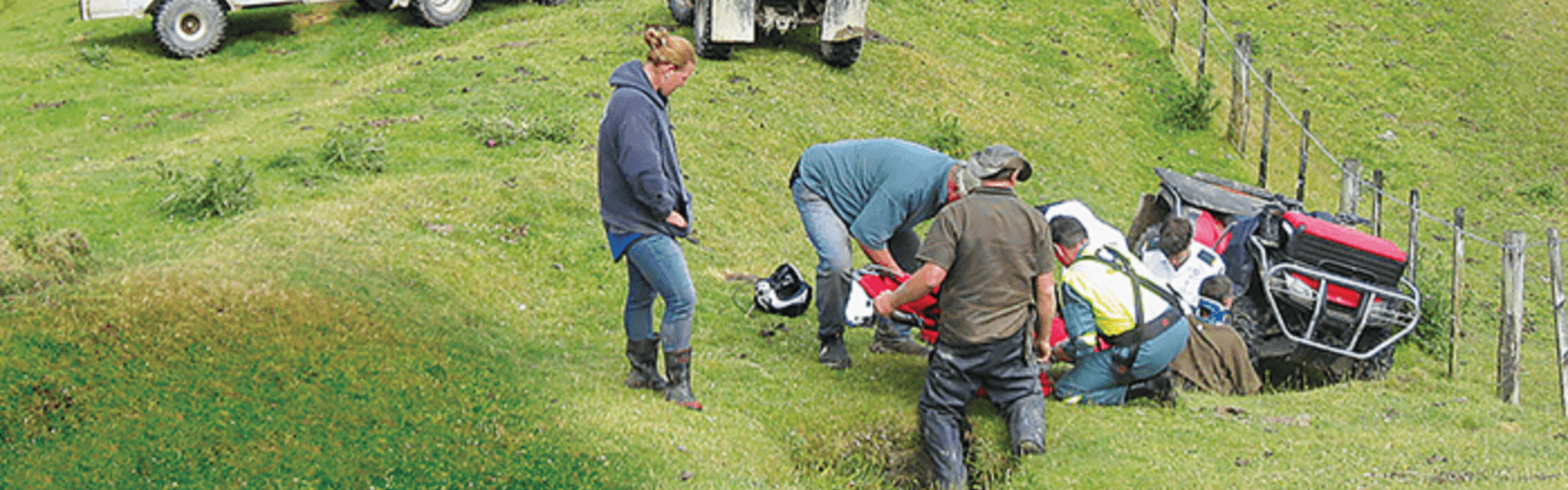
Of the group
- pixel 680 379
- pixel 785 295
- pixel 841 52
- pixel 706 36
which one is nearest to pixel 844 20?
pixel 841 52

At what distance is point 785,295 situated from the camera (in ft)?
33.0

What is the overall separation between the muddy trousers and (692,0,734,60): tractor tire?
11.9 metres

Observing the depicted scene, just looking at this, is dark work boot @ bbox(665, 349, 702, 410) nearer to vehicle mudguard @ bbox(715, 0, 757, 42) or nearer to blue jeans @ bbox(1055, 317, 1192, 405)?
blue jeans @ bbox(1055, 317, 1192, 405)

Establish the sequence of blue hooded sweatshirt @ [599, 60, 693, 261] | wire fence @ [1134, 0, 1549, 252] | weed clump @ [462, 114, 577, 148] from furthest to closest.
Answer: wire fence @ [1134, 0, 1549, 252], weed clump @ [462, 114, 577, 148], blue hooded sweatshirt @ [599, 60, 693, 261]

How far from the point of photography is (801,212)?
9.35 meters

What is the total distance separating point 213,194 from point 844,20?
10.4 metres

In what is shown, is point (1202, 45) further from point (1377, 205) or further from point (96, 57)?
point (96, 57)

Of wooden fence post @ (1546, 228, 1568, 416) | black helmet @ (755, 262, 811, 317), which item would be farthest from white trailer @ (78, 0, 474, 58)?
wooden fence post @ (1546, 228, 1568, 416)

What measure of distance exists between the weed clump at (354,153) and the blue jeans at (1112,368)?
8.81 metres

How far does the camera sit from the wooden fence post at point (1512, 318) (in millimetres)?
11688

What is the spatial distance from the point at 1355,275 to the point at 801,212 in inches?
246

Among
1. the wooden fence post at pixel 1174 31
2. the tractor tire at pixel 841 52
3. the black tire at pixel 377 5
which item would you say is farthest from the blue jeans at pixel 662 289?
the wooden fence post at pixel 1174 31

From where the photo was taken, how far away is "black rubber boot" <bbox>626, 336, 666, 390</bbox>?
8508mm

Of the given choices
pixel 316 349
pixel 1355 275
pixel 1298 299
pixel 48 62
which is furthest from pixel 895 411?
pixel 48 62
